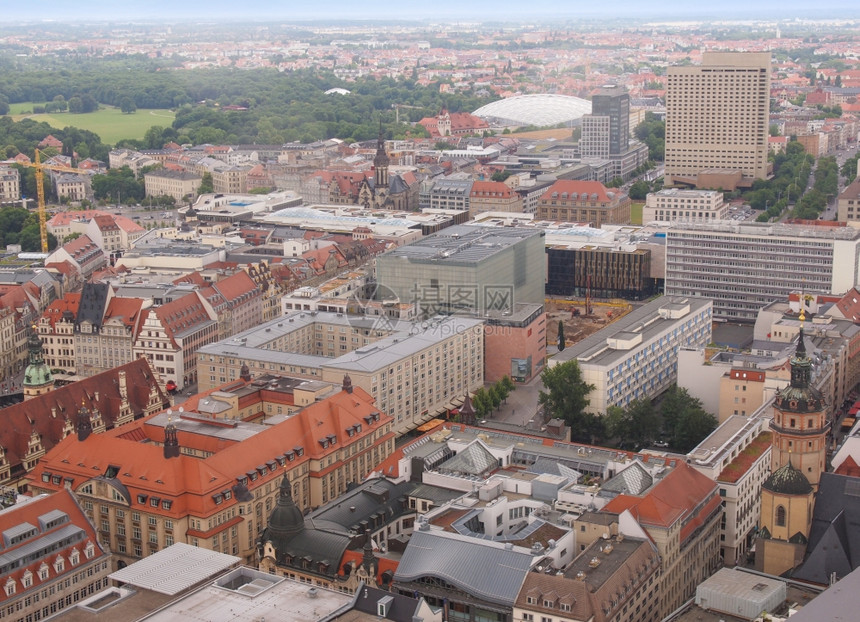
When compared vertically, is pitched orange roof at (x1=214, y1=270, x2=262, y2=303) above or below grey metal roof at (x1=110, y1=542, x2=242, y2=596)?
above

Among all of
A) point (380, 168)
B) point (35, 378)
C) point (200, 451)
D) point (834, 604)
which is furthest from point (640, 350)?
point (380, 168)

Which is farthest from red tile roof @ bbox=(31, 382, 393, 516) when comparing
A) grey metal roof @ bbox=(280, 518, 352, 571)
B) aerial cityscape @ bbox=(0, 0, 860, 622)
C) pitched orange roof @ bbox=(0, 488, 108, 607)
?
grey metal roof @ bbox=(280, 518, 352, 571)

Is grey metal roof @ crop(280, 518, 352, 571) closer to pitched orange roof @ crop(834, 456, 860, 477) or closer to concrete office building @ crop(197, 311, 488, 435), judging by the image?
concrete office building @ crop(197, 311, 488, 435)

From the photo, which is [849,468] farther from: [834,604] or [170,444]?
[170,444]

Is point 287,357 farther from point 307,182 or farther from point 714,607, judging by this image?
point 307,182

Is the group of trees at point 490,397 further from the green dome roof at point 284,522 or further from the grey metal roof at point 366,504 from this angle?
the green dome roof at point 284,522

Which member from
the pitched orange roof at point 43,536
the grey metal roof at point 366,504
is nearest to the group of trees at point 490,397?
the grey metal roof at point 366,504
